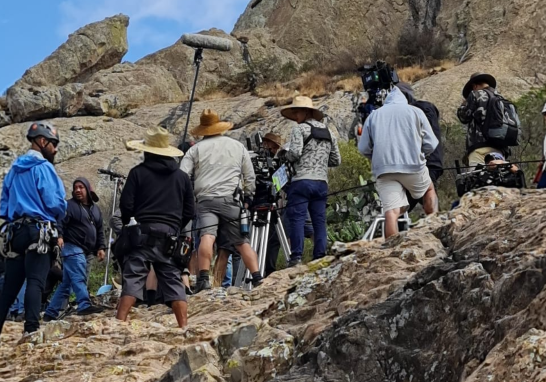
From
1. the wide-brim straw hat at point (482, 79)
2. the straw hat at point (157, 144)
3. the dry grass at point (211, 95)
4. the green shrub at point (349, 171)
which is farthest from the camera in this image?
the dry grass at point (211, 95)

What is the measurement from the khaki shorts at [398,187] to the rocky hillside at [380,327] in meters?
0.37

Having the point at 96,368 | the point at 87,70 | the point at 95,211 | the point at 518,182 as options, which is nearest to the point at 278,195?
the point at 95,211

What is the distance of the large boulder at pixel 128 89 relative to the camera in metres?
26.0

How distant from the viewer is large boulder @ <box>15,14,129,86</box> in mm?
30712

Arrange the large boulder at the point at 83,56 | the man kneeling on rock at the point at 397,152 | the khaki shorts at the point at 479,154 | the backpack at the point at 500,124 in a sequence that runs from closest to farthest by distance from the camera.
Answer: the man kneeling on rock at the point at 397,152 < the backpack at the point at 500,124 < the khaki shorts at the point at 479,154 < the large boulder at the point at 83,56

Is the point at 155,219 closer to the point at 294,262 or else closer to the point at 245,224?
the point at 245,224

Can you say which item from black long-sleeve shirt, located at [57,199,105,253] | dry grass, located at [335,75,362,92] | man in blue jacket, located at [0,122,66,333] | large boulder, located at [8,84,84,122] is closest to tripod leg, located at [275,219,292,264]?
black long-sleeve shirt, located at [57,199,105,253]

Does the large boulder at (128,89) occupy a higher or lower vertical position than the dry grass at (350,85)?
higher

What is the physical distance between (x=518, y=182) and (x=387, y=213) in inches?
48.8

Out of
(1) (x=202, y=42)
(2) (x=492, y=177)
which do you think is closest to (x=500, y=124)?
(2) (x=492, y=177)

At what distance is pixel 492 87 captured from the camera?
9.45m

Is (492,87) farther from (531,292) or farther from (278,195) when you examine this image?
(531,292)

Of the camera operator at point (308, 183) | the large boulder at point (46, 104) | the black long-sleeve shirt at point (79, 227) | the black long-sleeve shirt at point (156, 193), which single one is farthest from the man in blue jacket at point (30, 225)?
the large boulder at point (46, 104)

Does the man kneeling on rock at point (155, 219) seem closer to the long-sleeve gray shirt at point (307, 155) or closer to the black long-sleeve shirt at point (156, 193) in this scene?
the black long-sleeve shirt at point (156, 193)
